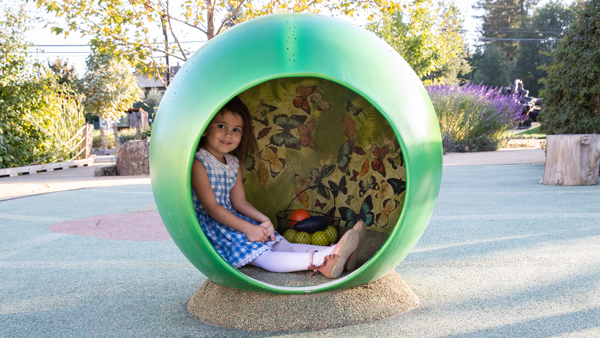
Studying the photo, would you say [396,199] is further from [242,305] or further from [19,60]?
[19,60]

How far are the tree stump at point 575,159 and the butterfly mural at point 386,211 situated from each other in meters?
4.95

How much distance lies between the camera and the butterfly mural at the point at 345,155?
360 cm

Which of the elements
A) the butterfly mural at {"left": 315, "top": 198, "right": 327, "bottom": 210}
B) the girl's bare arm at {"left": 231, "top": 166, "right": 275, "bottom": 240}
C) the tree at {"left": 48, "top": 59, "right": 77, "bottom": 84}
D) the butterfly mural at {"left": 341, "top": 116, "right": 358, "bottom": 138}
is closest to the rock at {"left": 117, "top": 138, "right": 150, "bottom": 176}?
the butterfly mural at {"left": 315, "top": 198, "right": 327, "bottom": 210}

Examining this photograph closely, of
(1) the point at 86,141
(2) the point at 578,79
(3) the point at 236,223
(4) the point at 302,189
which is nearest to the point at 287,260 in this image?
(3) the point at 236,223

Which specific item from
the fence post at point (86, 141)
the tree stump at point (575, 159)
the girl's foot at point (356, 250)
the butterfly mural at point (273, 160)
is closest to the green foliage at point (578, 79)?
the tree stump at point (575, 159)

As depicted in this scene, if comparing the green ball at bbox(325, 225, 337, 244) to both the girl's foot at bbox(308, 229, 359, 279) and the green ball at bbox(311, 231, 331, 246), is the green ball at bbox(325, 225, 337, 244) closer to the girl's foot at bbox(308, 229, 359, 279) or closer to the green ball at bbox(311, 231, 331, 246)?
the green ball at bbox(311, 231, 331, 246)

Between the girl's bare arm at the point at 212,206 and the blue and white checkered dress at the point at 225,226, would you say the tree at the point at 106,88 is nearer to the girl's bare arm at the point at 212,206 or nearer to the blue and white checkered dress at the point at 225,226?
the blue and white checkered dress at the point at 225,226

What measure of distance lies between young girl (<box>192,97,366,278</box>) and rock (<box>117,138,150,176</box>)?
9024 mm

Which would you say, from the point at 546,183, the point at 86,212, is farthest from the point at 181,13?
the point at 546,183

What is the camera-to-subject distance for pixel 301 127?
3715mm

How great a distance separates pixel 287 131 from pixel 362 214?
891 mm

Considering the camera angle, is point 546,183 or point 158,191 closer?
point 158,191

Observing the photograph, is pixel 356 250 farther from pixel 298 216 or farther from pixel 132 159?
pixel 132 159

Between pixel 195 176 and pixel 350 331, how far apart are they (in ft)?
4.03
